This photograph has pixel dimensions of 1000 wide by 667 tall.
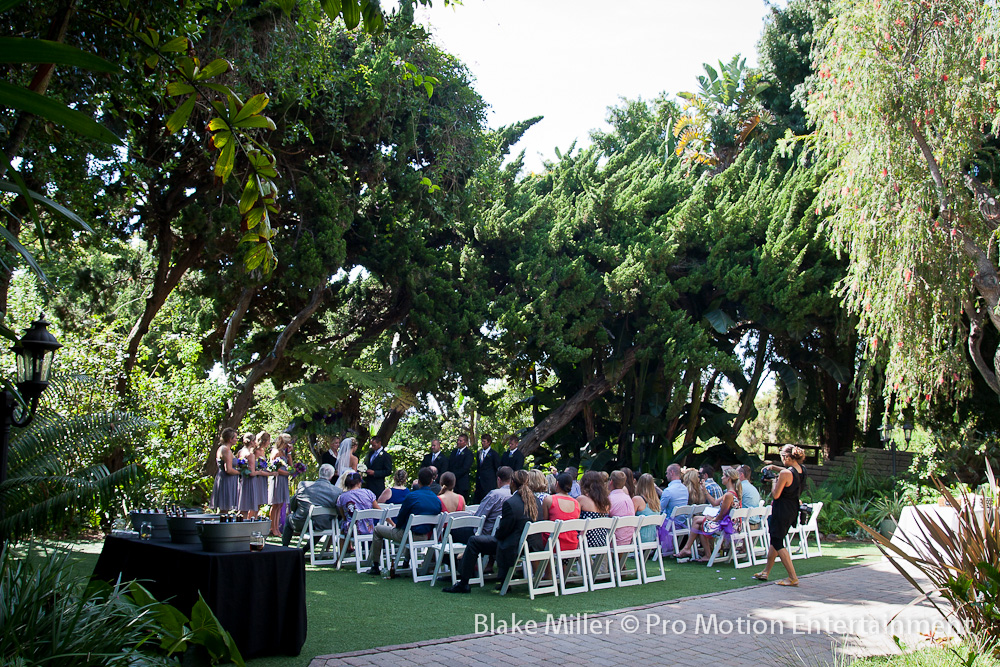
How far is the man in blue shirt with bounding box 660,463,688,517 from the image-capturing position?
35.0 feet

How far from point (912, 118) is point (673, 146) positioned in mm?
10879

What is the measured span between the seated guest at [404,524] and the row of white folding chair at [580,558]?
126 cm

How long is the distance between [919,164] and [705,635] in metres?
9.20

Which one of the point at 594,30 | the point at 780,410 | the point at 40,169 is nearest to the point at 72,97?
the point at 40,169

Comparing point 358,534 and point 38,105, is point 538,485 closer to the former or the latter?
point 358,534

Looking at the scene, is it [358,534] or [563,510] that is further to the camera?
[358,534]

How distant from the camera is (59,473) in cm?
809

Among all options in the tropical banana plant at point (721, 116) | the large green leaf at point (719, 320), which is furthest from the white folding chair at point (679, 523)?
the tropical banana plant at point (721, 116)

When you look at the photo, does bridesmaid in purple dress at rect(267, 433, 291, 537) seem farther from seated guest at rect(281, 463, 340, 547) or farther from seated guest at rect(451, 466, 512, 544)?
seated guest at rect(451, 466, 512, 544)

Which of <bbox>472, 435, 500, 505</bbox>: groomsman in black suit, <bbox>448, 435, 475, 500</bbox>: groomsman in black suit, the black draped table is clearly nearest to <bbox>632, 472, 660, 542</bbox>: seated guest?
<bbox>472, 435, 500, 505</bbox>: groomsman in black suit

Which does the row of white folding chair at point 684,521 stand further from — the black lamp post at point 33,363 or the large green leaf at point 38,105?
the large green leaf at point 38,105

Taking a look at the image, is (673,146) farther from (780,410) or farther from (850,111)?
(850,111)

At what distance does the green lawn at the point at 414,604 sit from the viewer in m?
5.45

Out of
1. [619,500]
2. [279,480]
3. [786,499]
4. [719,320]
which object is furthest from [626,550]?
[719,320]
